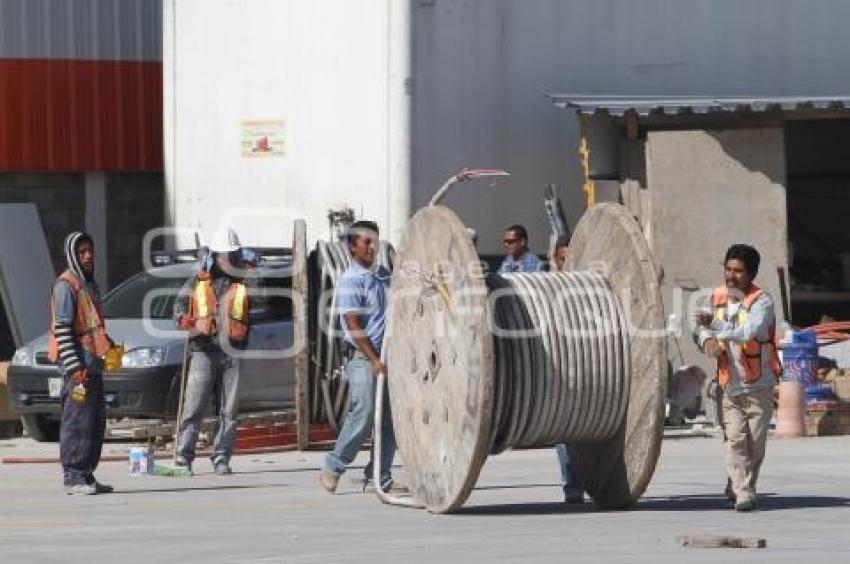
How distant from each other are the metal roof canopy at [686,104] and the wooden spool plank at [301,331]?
483cm

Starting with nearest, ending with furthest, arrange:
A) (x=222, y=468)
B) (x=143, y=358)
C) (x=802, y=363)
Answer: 1. (x=222, y=468)
2. (x=143, y=358)
3. (x=802, y=363)

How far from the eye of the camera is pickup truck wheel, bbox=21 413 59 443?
76.6ft

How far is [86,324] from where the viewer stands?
1756 centimetres

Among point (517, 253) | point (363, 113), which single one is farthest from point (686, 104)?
point (517, 253)

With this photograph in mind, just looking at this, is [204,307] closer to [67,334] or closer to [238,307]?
[238,307]

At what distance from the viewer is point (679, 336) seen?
24.6 metres

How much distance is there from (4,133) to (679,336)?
31.5 feet

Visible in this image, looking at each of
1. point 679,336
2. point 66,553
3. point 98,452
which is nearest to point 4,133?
point 679,336

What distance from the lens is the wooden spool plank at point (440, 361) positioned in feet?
48.1

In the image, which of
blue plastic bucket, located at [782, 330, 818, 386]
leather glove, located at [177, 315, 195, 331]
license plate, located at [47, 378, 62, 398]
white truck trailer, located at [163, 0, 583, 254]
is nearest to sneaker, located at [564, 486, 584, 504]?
leather glove, located at [177, 315, 195, 331]

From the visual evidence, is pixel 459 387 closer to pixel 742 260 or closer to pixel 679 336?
pixel 742 260

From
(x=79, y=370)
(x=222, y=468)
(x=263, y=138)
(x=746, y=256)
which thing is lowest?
(x=222, y=468)

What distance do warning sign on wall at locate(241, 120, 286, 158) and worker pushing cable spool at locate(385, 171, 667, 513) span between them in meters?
10.9

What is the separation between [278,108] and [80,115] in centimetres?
497
